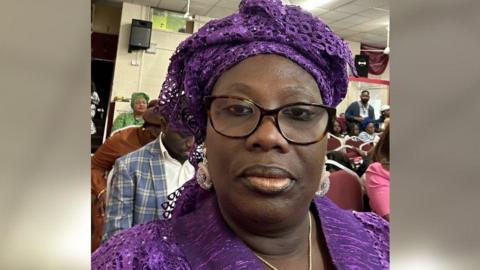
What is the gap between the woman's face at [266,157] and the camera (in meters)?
0.58

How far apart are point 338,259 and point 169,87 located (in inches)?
16.6

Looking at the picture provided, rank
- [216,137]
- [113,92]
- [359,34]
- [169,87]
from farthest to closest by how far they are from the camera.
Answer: [359,34]
[113,92]
[169,87]
[216,137]

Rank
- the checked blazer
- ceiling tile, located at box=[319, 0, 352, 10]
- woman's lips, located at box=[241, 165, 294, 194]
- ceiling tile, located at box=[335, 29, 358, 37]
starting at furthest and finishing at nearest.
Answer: ceiling tile, located at box=[335, 29, 358, 37] → ceiling tile, located at box=[319, 0, 352, 10] → the checked blazer → woman's lips, located at box=[241, 165, 294, 194]

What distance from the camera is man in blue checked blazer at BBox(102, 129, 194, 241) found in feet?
5.25

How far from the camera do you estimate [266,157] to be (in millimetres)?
581

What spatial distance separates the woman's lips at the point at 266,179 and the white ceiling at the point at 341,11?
17.5ft

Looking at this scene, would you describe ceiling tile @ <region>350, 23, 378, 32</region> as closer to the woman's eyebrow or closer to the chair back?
the chair back

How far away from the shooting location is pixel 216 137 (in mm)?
631

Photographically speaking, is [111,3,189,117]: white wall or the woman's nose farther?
[111,3,189,117]: white wall

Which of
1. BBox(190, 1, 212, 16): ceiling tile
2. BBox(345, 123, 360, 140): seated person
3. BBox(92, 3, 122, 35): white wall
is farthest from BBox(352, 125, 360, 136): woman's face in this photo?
BBox(92, 3, 122, 35): white wall
